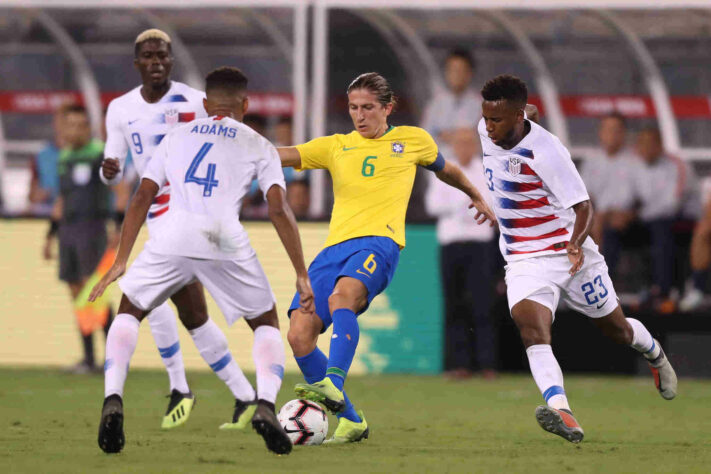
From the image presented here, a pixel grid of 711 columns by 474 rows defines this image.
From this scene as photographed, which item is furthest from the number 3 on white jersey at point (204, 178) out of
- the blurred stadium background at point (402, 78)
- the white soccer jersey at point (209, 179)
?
the blurred stadium background at point (402, 78)

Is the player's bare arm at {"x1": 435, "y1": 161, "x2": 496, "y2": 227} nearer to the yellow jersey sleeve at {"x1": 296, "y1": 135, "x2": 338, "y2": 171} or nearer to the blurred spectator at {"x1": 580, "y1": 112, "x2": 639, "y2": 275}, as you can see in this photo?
the yellow jersey sleeve at {"x1": 296, "y1": 135, "x2": 338, "y2": 171}

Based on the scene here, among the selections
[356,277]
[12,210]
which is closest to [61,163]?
[12,210]

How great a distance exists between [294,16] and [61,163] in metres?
2.63

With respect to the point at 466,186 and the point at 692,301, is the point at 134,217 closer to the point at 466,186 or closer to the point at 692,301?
the point at 466,186

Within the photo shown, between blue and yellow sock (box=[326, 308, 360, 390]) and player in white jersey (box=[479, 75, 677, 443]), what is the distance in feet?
3.10

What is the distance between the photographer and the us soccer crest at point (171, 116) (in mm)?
8469

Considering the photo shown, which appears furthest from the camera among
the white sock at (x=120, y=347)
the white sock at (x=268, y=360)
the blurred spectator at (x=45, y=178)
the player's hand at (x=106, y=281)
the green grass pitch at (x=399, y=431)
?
the blurred spectator at (x=45, y=178)

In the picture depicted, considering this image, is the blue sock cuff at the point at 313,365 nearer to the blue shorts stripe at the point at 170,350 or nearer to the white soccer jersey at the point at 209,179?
the white soccer jersey at the point at 209,179

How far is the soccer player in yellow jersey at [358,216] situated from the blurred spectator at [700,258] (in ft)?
16.4

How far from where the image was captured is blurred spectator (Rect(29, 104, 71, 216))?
1330cm

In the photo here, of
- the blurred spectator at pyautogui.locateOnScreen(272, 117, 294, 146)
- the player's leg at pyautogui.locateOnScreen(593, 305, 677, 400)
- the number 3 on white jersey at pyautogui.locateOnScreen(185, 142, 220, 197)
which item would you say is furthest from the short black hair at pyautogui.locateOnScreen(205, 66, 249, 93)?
the blurred spectator at pyautogui.locateOnScreen(272, 117, 294, 146)

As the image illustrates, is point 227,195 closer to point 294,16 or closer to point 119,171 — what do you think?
point 119,171

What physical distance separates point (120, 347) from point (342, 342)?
1.14 m

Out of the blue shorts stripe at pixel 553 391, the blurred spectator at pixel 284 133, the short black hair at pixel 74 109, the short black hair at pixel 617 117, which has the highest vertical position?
the short black hair at pixel 74 109
